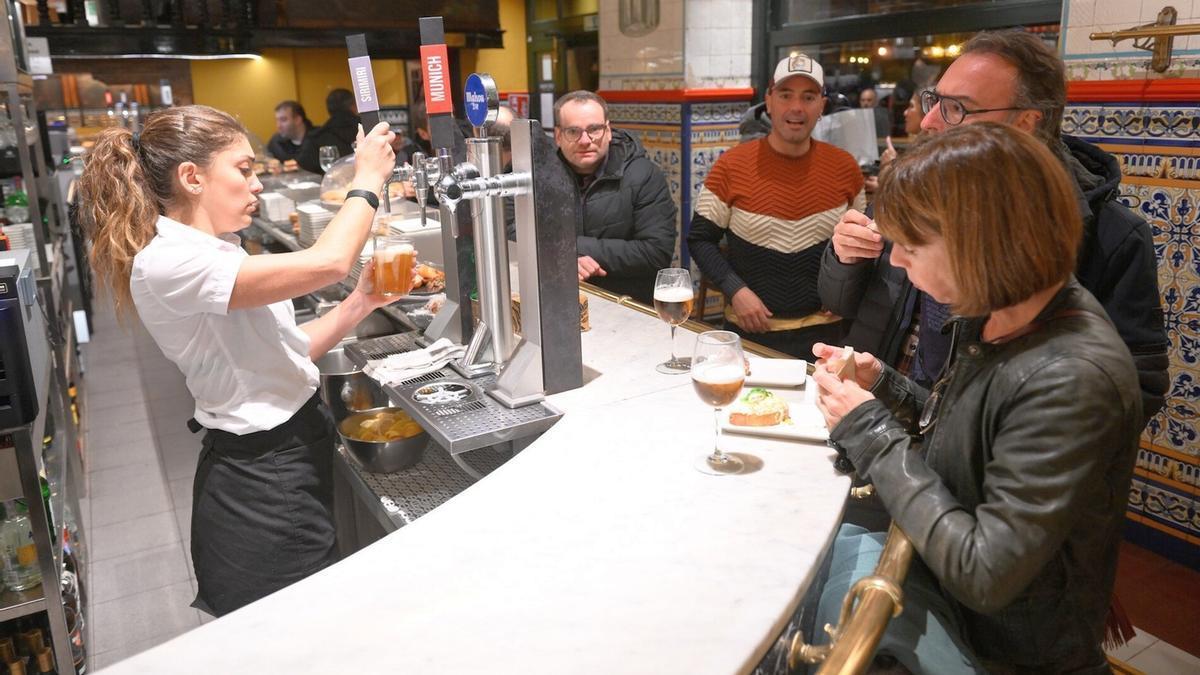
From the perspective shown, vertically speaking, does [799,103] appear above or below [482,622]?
above

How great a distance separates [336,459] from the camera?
111 inches

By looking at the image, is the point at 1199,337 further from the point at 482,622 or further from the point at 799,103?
the point at 482,622

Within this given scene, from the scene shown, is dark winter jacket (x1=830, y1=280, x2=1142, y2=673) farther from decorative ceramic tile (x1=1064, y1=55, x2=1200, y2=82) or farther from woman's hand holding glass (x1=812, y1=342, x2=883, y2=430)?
decorative ceramic tile (x1=1064, y1=55, x2=1200, y2=82)

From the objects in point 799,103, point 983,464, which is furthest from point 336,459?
point 799,103

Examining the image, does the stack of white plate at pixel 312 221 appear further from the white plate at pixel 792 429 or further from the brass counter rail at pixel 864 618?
the brass counter rail at pixel 864 618

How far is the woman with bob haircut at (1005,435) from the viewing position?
121cm

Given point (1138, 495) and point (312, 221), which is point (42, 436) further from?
point (1138, 495)

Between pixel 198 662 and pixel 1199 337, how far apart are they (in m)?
3.38

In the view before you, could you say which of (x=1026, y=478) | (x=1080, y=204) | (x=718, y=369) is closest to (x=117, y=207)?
(x=718, y=369)

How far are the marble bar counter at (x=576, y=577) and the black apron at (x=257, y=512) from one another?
741 mm

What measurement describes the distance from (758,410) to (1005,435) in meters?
0.63

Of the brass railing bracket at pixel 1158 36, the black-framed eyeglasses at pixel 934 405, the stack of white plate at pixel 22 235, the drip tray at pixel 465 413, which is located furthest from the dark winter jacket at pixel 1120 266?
the stack of white plate at pixel 22 235

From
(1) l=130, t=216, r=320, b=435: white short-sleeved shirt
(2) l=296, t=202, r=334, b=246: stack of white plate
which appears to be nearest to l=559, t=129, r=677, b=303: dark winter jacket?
(2) l=296, t=202, r=334, b=246: stack of white plate

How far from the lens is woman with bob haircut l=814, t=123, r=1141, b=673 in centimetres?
121
